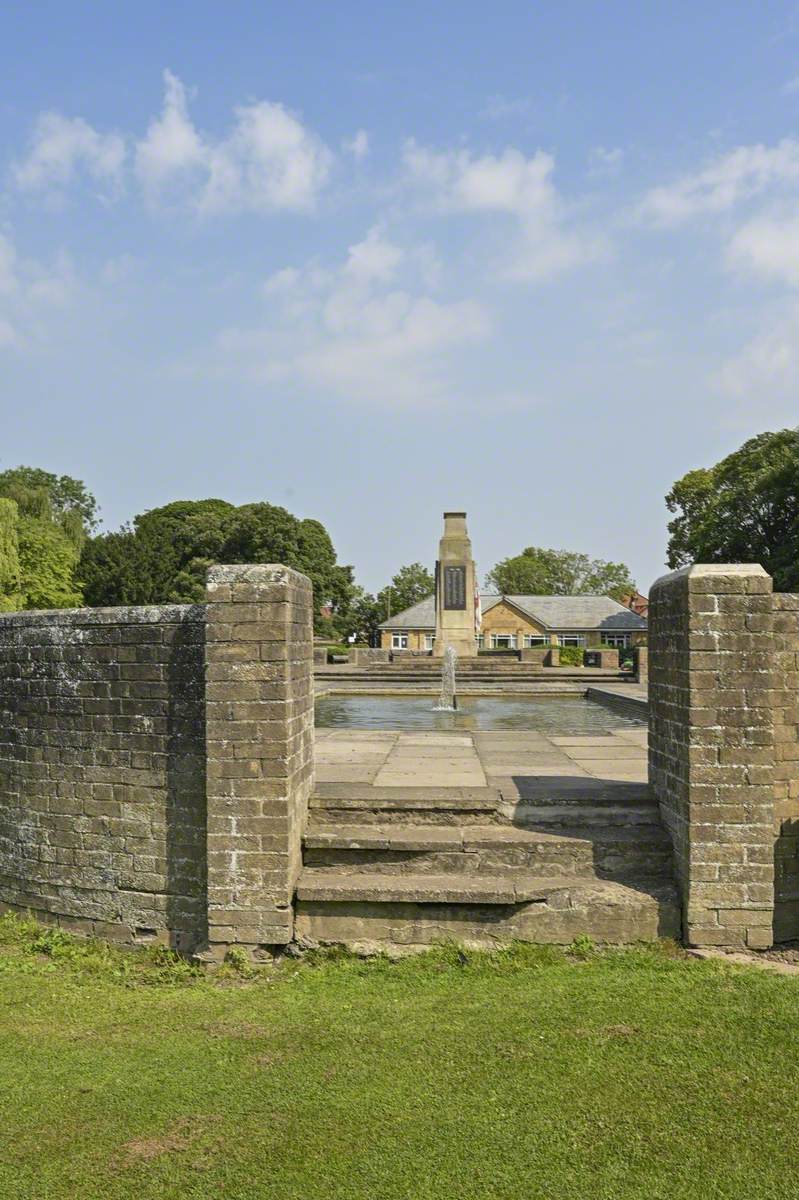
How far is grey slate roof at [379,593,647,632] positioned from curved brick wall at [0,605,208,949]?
174 feet

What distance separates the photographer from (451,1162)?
3.17 meters

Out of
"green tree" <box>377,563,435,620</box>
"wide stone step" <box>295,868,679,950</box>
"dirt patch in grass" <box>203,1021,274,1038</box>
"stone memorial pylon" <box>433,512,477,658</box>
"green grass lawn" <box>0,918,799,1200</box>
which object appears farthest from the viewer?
"green tree" <box>377,563,435,620</box>

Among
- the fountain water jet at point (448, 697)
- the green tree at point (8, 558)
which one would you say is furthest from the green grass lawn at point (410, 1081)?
the green tree at point (8, 558)

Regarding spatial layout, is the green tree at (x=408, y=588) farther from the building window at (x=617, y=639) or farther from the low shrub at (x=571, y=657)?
the low shrub at (x=571, y=657)

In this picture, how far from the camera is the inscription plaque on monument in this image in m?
29.1

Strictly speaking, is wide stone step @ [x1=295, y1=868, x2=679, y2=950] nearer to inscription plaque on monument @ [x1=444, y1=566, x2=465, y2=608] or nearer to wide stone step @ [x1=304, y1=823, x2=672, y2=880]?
wide stone step @ [x1=304, y1=823, x2=672, y2=880]

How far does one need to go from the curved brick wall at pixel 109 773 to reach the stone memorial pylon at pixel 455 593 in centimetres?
2310

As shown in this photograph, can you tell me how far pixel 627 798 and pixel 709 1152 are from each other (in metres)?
2.77

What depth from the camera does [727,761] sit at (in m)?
5.09

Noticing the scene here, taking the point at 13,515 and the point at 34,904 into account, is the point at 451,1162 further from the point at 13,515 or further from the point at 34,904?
the point at 13,515

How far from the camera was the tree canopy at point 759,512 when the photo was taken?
33.4 metres

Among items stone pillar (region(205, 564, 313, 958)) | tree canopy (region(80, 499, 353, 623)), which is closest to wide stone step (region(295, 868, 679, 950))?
stone pillar (region(205, 564, 313, 958))

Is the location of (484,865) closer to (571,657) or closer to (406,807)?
(406,807)

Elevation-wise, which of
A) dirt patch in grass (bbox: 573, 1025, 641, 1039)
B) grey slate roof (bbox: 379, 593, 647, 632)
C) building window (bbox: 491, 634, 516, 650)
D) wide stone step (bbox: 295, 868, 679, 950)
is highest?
grey slate roof (bbox: 379, 593, 647, 632)
